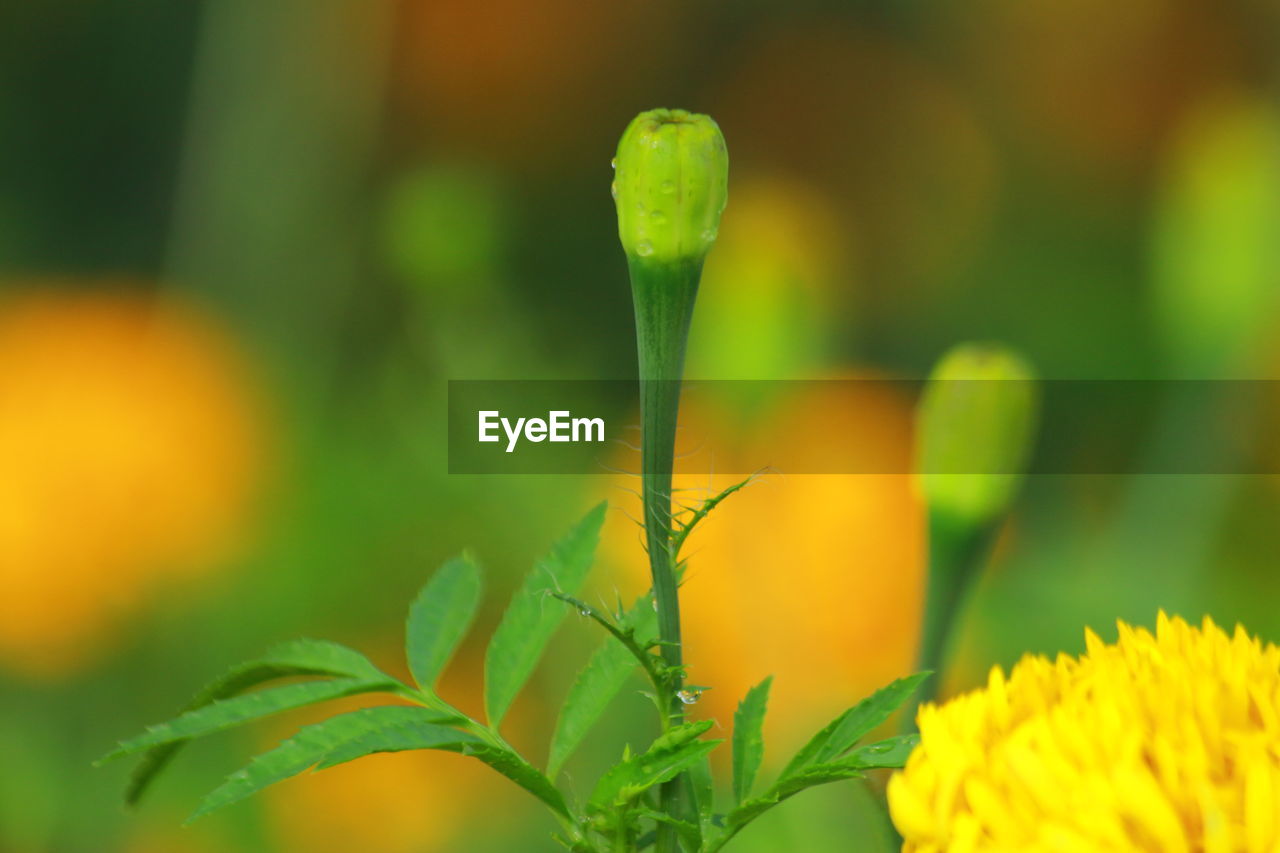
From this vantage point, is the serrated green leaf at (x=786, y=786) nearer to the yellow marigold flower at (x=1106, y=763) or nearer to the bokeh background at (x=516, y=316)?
the yellow marigold flower at (x=1106, y=763)

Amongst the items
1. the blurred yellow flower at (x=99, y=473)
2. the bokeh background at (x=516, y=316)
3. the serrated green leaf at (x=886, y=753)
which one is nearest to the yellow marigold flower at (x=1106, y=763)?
the serrated green leaf at (x=886, y=753)

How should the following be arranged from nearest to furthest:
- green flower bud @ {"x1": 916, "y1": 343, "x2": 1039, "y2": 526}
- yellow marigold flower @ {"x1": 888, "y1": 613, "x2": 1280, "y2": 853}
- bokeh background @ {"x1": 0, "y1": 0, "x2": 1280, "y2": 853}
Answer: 1. yellow marigold flower @ {"x1": 888, "y1": 613, "x2": 1280, "y2": 853}
2. green flower bud @ {"x1": 916, "y1": 343, "x2": 1039, "y2": 526}
3. bokeh background @ {"x1": 0, "y1": 0, "x2": 1280, "y2": 853}

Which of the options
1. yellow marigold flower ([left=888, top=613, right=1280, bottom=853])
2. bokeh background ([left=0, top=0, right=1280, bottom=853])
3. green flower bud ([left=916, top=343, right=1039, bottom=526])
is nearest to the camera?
yellow marigold flower ([left=888, top=613, right=1280, bottom=853])

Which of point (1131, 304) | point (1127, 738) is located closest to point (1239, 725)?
point (1127, 738)

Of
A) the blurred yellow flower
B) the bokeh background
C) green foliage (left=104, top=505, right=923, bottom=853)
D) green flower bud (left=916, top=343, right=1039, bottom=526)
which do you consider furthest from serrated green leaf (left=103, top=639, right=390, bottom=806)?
the blurred yellow flower

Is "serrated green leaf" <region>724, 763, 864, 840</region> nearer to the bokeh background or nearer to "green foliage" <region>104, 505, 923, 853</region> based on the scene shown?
"green foliage" <region>104, 505, 923, 853</region>

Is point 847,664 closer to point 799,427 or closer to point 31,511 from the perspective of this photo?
point 799,427
